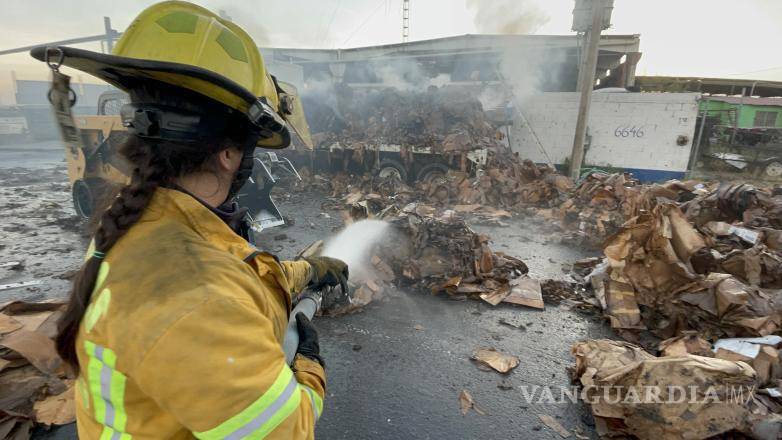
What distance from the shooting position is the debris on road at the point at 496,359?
3.36m

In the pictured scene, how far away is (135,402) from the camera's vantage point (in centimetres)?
91

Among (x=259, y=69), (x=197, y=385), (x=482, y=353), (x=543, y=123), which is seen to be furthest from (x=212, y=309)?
(x=543, y=123)

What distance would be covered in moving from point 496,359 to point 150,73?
340 centimetres

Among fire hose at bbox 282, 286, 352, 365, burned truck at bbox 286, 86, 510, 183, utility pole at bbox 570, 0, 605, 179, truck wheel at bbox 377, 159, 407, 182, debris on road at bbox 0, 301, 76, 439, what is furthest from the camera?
truck wheel at bbox 377, 159, 407, 182

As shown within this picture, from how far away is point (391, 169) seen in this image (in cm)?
1090

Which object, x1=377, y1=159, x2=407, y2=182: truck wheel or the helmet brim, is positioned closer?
the helmet brim

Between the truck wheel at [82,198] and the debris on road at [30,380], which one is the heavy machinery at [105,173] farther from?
the debris on road at [30,380]

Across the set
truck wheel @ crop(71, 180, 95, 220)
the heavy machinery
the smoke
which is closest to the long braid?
the heavy machinery

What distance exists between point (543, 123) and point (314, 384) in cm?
1492

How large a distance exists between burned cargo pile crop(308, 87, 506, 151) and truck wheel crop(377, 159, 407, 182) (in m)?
0.57

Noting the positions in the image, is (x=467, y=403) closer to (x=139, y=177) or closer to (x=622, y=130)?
(x=139, y=177)

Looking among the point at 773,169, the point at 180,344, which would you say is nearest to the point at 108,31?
the point at 180,344

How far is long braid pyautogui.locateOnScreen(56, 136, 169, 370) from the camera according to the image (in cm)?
98

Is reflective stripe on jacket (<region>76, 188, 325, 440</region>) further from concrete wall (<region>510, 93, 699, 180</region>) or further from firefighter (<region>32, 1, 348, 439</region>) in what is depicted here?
concrete wall (<region>510, 93, 699, 180</region>)
